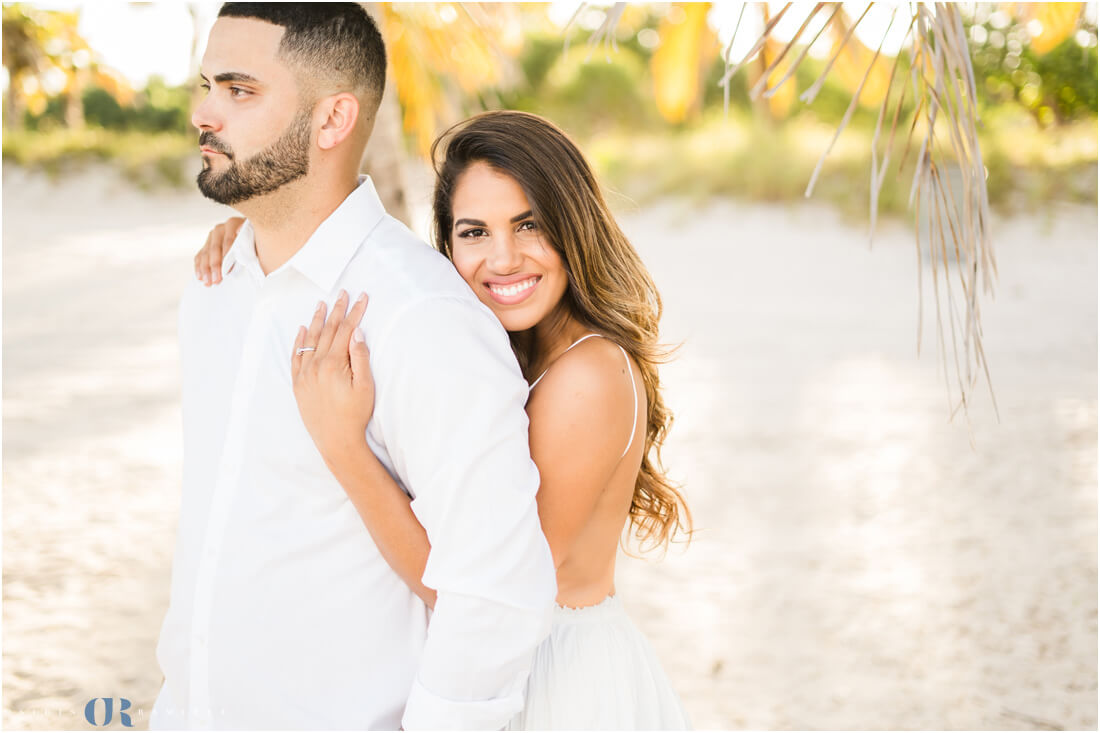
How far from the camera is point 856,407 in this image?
26.4 ft

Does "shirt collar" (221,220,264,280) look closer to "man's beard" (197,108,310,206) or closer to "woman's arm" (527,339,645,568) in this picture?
"man's beard" (197,108,310,206)

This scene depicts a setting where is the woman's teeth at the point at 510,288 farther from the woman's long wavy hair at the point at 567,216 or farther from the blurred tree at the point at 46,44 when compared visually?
the blurred tree at the point at 46,44

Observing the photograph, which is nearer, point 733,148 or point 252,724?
point 252,724

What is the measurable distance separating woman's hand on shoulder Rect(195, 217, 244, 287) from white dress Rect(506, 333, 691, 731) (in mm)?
725

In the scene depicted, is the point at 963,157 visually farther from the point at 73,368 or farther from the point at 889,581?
the point at 73,368

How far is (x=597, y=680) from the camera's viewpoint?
79.7 inches

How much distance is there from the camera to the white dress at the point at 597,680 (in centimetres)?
196

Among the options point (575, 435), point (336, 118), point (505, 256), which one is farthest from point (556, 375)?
point (336, 118)

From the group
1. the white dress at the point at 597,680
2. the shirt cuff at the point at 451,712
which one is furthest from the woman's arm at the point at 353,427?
the white dress at the point at 597,680

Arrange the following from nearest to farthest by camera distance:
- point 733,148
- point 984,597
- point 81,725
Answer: point 81,725 < point 984,597 < point 733,148

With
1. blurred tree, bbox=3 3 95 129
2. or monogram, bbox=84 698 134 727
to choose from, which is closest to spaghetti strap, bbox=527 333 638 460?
or monogram, bbox=84 698 134 727

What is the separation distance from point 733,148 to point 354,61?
13684 millimetres

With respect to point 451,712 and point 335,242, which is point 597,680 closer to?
point 451,712

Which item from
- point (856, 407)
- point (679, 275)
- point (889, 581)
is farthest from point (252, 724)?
point (679, 275)
